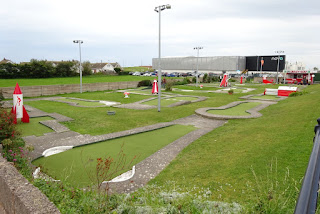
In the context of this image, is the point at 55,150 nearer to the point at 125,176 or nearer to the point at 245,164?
the point at 125,176

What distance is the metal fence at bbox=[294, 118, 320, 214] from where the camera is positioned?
3.91 feet

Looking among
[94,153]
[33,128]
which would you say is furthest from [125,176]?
[33,128]

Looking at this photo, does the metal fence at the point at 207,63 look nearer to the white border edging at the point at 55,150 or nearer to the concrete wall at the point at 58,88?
the concrete wall at the point at 58,88

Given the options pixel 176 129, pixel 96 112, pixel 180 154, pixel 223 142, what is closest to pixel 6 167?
pixel 180 154

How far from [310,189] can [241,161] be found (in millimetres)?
5806

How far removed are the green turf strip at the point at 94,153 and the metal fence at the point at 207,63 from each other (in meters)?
58.4

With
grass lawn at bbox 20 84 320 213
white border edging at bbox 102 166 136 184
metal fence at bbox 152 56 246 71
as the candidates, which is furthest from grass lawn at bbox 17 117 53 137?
metal fence at bbox 152 56 246 71

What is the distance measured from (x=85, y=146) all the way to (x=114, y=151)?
1.27 meters

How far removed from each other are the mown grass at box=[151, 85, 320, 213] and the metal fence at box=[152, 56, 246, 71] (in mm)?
58571

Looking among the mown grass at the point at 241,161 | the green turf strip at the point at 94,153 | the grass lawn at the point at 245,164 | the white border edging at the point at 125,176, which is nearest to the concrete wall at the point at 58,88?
the grass lawn at the point at 245,164

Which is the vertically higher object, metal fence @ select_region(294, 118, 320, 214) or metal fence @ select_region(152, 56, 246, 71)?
metal fence @ select_region(152, 56, 246, 71)

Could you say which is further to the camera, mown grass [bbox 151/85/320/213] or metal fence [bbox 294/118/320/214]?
mown grass [bbox 151/85/320/213]

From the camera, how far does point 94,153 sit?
A: 8.29 meters

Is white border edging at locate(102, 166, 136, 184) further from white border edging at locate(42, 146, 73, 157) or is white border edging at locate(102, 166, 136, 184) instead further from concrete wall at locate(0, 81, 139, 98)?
concrete wall at locate(0, 81, 139, 98)
